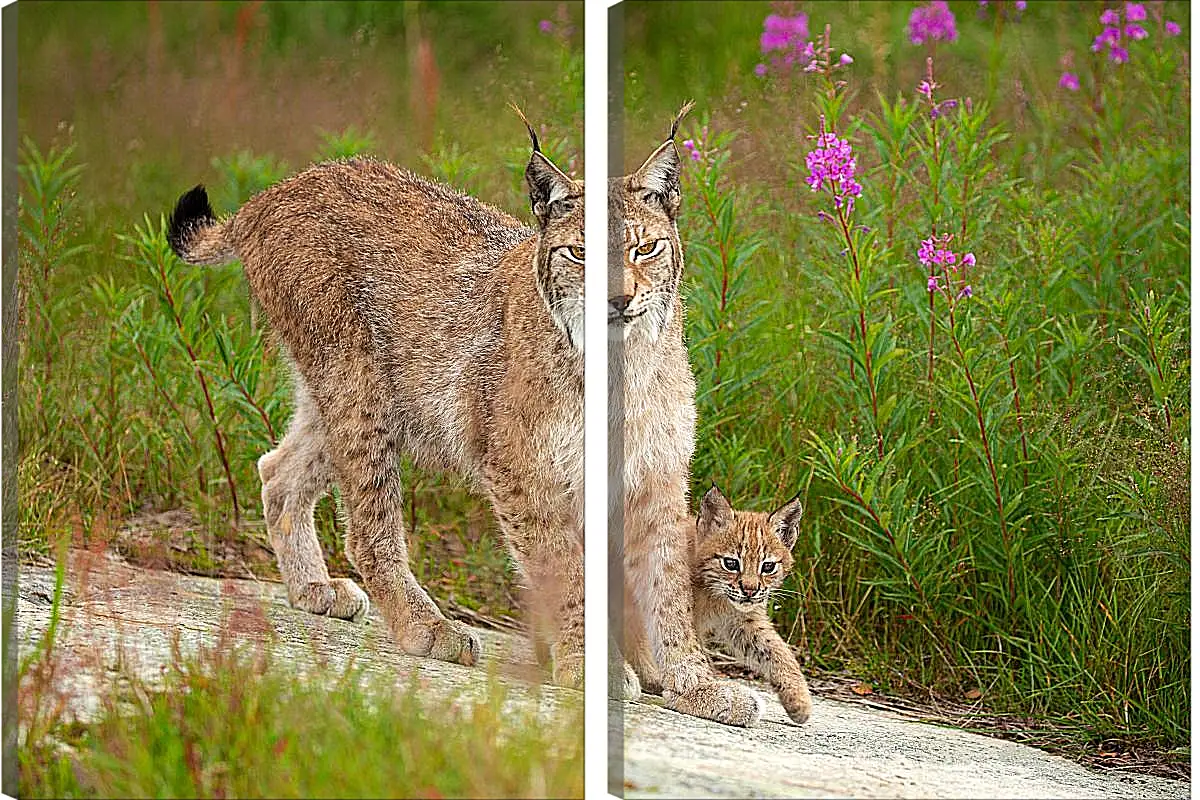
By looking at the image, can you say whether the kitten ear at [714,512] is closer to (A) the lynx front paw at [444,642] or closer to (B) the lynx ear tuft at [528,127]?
(A) the lynx front paw at [444,642]

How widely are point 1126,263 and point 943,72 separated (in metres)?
0.31

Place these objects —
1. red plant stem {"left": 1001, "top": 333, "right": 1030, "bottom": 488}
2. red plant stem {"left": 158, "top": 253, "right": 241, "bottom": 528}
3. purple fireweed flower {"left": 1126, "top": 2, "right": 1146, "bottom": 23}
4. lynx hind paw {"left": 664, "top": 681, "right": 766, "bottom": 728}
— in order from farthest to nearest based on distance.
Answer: red plant stem {"left": 158, "top": 253, "right": 241, "bottom": 528}, lynx hind paw {"left": 664, "top": 681, "right": 766, "bottom": 728}, red plant stem {"left": 1001, "top": 333, "right": 1030, "bottom": 488}, purple fireweed flower {"left": 1126, "top": 2, "right": 1146, "bottom": 23}

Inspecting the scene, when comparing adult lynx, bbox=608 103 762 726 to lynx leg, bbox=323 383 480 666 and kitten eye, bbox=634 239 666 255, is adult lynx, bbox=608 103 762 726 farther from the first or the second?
lynx leg, bbox=323 383 480 666

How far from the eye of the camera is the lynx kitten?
186cm

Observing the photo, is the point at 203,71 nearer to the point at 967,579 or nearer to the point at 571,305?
the point at 571,305

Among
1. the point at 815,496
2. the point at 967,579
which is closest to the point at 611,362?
the point at 815,496

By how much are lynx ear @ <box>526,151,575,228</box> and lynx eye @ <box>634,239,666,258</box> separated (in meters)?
0.12

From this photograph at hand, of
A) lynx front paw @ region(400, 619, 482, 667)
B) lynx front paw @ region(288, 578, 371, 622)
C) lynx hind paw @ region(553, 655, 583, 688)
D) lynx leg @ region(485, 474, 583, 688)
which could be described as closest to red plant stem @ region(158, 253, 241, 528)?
lynx front paw @ region(288, 578, 371, 622)

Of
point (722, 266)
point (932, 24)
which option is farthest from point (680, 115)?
point (932, 24)

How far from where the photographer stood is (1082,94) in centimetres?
160

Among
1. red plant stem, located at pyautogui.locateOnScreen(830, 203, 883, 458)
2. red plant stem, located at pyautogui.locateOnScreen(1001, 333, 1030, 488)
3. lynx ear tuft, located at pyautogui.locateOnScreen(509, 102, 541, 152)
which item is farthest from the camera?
lynx ear tuft, located at pyautogui.locateOnScreen(509, 102, 541, 152)

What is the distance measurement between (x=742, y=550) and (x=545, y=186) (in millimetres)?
557

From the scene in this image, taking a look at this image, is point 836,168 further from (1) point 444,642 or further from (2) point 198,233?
(2) point 198,233

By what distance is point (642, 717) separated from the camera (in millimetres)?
1956
